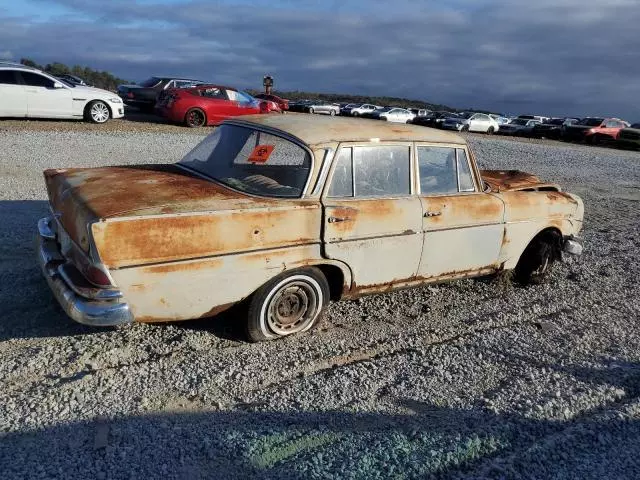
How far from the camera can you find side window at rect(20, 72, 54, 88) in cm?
1383

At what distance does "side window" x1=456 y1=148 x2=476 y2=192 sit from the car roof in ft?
0.34

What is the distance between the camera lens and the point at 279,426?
3.10 meters

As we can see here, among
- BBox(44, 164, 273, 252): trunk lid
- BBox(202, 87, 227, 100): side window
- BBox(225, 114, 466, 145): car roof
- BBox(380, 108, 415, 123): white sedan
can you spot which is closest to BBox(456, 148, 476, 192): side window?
BBox(225, 114, 466, 145): car roof

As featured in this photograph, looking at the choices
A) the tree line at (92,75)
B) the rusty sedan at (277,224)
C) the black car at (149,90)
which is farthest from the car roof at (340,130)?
the tree line at (92,75)

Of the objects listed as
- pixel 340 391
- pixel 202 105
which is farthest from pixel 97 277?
pixel 202 105

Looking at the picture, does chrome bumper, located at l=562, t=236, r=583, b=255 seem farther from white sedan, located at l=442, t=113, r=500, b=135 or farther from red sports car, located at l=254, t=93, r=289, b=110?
white sedan, located at l=442, t=113, r=500, b=135

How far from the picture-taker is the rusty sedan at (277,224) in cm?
333

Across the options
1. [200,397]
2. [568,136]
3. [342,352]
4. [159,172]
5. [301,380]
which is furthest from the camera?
[568,136]

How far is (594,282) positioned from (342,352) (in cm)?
335

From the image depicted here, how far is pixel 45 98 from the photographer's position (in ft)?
46.6

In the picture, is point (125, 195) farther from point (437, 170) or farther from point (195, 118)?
point (195, 118)

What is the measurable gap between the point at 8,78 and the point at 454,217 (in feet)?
42.8

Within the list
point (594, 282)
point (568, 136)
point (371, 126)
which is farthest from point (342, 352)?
point (568, 136)

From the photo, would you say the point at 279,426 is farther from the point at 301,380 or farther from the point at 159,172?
the point at 159,172
